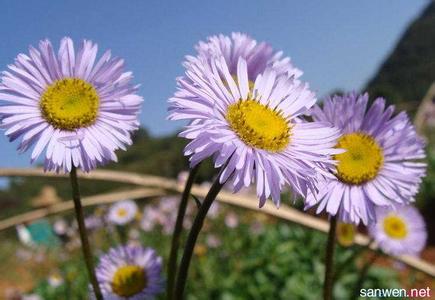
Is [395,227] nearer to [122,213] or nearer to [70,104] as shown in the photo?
[70,104]

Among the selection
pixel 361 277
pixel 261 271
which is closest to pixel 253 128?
pixel 361 277

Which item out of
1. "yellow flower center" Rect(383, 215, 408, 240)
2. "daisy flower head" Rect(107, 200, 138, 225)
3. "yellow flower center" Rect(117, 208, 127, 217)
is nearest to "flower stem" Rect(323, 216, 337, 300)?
"yellow flower center" Rect(383, 215, 408, 240)

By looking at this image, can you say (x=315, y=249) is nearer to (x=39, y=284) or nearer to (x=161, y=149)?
(x=39, y=284)

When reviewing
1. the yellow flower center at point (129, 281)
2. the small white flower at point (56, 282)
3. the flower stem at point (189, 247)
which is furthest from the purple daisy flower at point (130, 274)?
the small white flower at point (56, 282)

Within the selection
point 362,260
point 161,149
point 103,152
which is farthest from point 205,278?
point 161,149

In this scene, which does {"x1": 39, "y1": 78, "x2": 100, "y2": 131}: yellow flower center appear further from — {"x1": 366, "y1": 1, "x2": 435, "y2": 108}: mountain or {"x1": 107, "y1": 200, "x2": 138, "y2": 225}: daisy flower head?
{"x1": 366, "y1": 1, "x2": 435, "y2": 108}: mountain

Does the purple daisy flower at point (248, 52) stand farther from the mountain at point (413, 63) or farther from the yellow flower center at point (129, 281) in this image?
the mountain at point (413, 63)
